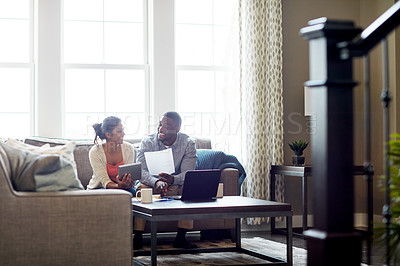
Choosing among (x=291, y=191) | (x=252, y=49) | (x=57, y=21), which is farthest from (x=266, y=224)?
(x=57, y=21)

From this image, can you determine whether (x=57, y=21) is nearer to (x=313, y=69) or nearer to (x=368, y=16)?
(x=368, y=16)

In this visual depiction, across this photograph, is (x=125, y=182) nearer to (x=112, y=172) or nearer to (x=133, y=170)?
(x=133, y=170)

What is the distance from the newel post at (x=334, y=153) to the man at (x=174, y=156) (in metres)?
3.05

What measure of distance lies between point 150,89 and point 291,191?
5.97ft

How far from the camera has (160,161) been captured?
493cm

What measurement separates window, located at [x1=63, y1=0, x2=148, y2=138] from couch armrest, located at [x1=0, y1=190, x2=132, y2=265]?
107 inches

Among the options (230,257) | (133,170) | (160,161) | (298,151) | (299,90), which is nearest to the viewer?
(133,170)

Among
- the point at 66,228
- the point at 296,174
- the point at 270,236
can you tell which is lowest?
the point at 270,236

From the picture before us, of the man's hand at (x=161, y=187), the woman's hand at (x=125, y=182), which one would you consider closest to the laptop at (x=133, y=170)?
the woman's hand at (x=125, y=182)

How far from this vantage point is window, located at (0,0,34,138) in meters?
5.58

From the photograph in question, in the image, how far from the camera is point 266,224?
6.14m

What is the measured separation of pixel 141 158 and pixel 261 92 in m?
1.64

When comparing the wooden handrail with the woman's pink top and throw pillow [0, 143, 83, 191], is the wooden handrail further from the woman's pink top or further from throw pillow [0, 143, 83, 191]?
the woman's pink top

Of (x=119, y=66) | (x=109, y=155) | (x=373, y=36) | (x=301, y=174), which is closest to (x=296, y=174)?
(x=301, y=174)
